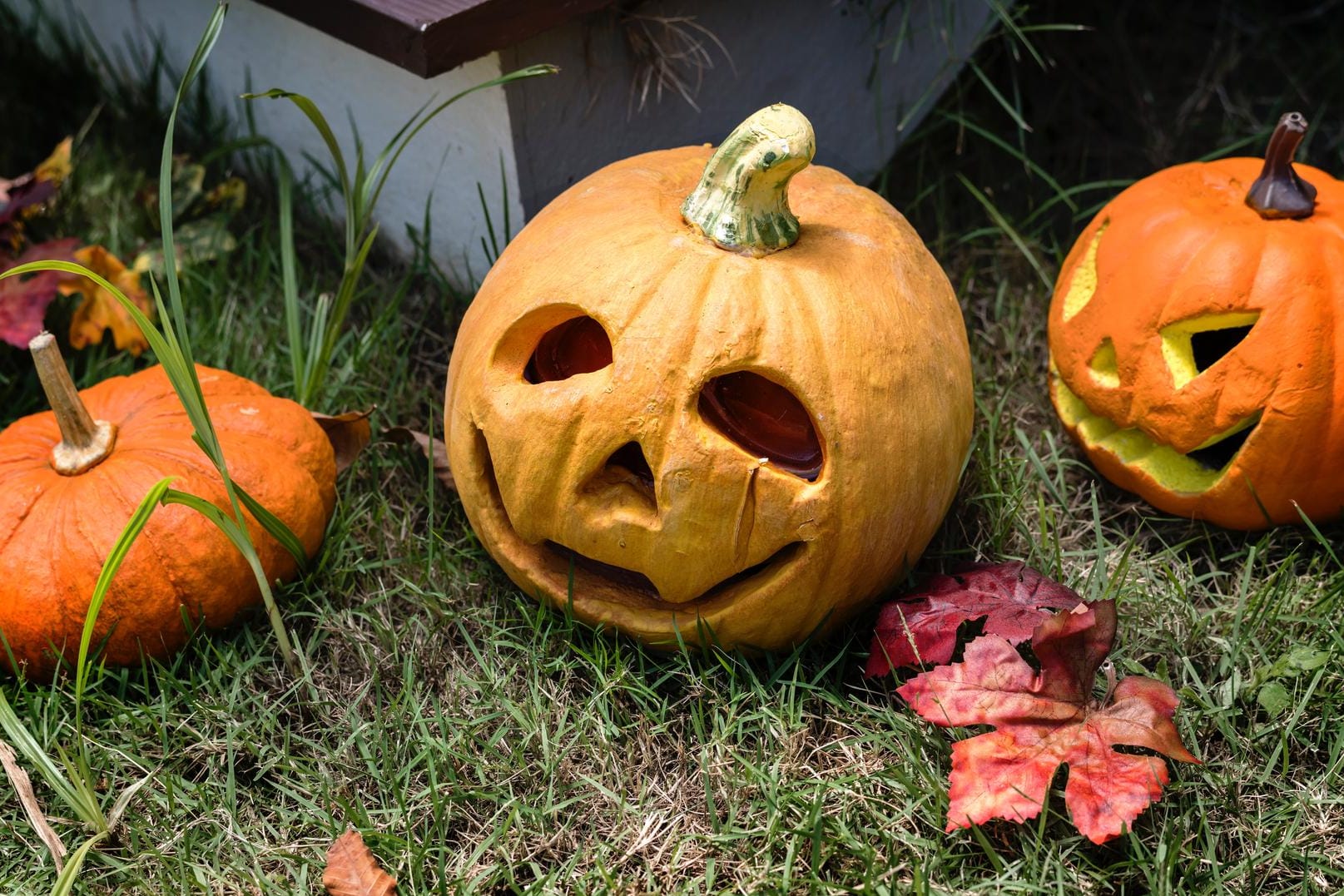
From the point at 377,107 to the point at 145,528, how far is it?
121 centimetres

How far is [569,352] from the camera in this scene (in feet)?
6.86

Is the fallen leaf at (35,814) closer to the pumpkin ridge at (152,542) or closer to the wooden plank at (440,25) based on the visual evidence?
the pumpkin ridge at (152,542)

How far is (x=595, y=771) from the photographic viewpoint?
79.7 inches

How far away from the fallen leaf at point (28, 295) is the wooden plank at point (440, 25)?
2.64ft

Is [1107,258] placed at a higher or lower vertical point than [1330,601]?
higher

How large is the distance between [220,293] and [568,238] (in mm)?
1300

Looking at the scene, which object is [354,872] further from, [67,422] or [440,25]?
[440,25]

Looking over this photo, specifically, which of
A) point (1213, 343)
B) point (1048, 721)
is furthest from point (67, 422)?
point (1213, 343)

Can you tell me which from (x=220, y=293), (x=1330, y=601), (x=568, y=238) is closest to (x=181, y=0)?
(x=220, y=293)

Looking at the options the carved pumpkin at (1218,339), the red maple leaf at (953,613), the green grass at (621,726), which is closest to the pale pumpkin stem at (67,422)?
the green grass at (621,726)

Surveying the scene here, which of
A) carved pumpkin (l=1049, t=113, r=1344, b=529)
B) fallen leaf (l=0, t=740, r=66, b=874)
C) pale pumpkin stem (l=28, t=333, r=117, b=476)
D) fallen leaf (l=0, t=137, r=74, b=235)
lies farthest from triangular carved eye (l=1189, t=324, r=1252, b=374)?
fallen leaf (l=0, t=137, r=74, b=235)

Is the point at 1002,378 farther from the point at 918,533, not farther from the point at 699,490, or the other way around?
the point at 699,490

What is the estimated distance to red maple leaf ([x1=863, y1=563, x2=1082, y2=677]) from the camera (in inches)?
79.7

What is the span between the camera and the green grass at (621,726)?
1.88 metres
